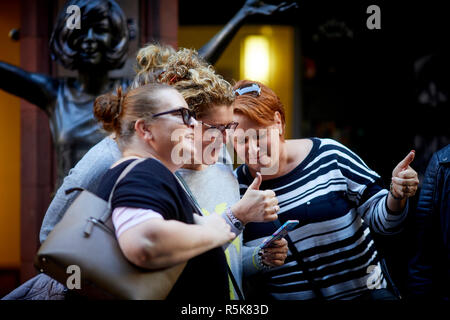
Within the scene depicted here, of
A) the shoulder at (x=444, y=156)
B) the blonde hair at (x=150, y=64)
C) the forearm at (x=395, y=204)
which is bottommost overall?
the forearm at (x=395, y=204)

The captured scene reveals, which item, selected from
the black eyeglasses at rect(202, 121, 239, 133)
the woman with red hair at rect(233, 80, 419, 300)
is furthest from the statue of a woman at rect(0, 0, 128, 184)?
the black eyeglasses at rect(202, 121, 239, 133)

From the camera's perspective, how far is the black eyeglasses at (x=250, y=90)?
94.4 inches

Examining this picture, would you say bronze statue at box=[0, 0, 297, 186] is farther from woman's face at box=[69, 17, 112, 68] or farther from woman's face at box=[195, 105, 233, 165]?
woman's face at box=[195, 105, 233, 165]

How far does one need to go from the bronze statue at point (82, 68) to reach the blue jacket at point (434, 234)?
5.11 ft

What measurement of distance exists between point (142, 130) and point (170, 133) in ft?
0.33

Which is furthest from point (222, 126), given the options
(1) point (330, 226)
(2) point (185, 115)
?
(1) point (330, 226)

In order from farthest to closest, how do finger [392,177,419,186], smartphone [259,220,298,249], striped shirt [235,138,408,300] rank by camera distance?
striped shirt [235,138,408,300], finger [392,177,419,186], smartphone [259,220,298,249]

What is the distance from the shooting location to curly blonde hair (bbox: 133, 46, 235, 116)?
211 centimetres

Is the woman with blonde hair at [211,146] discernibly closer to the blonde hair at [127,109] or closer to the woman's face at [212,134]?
the woman's face at [212,134]

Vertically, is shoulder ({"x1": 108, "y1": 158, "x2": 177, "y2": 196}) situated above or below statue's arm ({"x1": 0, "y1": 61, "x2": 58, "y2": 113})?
below

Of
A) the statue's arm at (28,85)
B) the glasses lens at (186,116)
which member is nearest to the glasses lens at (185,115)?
the glasses lens at (186,116)

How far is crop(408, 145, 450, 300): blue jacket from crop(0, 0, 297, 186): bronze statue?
1.56m
